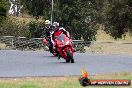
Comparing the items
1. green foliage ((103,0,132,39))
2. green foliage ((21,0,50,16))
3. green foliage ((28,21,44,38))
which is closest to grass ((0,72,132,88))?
green foliage ((28,21,44,38))

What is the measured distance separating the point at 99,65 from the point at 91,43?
12.4 meters

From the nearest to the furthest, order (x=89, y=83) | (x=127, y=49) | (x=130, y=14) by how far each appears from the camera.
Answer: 1. (x=89, y=83)
2. (x=127, y=49)
3. (x=130, y=14)

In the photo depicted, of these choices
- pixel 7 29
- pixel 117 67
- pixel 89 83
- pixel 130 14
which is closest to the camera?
pixel 89 83

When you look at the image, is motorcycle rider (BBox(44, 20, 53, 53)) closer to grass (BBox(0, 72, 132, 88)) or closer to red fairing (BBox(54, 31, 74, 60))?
red fairing (BBox(54, 31, 74, 60))

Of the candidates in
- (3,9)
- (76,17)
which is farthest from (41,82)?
(76,17)

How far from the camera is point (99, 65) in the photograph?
56.0 feet

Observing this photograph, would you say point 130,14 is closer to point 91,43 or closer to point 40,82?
point 91,43

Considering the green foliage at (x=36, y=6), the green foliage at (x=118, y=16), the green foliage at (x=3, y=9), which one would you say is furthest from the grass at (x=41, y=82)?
the green foliage at (x=118, y=16)

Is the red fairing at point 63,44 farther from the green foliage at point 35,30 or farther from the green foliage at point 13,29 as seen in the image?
the green foliage at point 35,30

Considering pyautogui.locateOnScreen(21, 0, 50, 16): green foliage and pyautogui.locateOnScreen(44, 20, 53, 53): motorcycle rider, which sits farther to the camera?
pyautogui.locateOnScreen(21, 0, 50, 16): green foliage

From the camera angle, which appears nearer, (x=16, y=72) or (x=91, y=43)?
(x=16, y=72)

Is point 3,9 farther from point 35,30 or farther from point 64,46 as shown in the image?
point 64,46

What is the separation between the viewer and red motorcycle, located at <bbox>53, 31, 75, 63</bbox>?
59.6 ft

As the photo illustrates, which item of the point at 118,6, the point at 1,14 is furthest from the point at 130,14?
the point at 1,14
